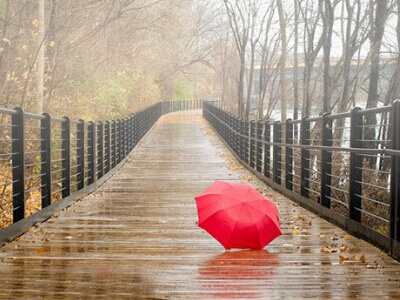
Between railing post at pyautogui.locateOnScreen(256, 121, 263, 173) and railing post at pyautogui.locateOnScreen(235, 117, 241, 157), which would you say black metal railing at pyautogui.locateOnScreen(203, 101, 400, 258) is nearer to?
railing post at pyautogui.locateOnScreen(256, 121, 263, 173)

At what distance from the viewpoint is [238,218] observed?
579cm

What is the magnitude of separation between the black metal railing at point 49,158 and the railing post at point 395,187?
3.60 meters

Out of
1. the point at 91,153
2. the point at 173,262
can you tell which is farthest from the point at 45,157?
the point at 91,153

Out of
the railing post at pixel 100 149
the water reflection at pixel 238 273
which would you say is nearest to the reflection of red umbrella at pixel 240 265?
the water reflection at pixel 238 273

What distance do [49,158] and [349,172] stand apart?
3.81 meters

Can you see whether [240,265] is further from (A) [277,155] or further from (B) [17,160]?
(A) [277,155]

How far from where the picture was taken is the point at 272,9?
2775cm

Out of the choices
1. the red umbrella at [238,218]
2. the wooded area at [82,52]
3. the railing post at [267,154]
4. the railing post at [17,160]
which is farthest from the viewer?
the wooded area at [82,52]

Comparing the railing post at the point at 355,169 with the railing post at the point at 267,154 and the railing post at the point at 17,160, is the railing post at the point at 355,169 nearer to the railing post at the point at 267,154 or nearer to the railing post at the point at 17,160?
the railing post at the point at 17,160

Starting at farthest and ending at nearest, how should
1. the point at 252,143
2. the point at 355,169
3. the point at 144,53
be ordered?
the point at 144,53 < the point at 252,143 < the point at 355,169

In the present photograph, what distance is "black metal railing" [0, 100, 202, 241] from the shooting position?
7.08 metres

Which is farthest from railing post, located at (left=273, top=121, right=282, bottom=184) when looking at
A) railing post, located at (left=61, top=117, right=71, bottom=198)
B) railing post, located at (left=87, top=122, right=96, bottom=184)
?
railing post, located at (left=61, top=117, right=71, bottom=198)

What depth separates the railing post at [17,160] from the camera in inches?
277

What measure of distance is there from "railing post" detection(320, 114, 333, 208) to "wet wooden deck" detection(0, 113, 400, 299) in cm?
38
